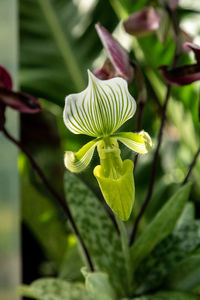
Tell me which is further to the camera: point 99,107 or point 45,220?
point 45,220

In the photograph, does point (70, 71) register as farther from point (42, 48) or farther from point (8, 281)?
point (8, 281)

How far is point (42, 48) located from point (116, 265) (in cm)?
38

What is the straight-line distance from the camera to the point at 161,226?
339mm

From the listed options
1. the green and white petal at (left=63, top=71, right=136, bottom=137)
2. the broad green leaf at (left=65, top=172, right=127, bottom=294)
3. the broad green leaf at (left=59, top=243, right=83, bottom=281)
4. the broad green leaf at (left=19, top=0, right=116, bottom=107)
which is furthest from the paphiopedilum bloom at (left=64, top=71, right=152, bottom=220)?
the broad green leaf at (left=19, top=0, right=116, bottom=107)

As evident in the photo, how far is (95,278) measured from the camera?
0.29m

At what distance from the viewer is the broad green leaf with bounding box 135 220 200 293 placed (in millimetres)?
355

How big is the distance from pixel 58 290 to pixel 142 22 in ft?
0.79

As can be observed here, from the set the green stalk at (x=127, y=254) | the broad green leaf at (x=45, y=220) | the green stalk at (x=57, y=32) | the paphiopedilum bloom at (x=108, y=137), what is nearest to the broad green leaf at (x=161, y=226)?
the green stalk at (x=127, y=254)

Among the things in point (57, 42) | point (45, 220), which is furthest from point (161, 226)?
point (57, 42)

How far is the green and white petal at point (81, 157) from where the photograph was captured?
0.74 feet

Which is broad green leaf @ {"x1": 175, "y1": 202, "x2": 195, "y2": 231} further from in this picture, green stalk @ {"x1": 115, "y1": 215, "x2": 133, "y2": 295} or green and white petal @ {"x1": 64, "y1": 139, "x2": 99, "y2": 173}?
green and white petal @ {"x1": 64, "y1": 139, "x2": 99, "y2": 173}

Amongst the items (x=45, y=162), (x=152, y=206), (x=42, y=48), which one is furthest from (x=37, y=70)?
(x=152, y=206)

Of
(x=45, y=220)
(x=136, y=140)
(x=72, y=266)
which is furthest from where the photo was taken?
(x=45, y=220)

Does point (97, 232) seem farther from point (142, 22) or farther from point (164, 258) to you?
point (142, 22)
